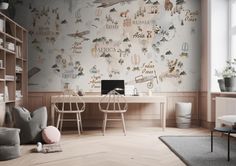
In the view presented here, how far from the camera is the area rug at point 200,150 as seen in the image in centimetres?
336

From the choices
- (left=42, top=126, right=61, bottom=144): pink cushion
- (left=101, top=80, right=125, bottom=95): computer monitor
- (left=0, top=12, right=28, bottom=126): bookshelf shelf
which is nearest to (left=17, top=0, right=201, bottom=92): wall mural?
(left=0, top=12, right=28, bottom=126): bookshelf shelf

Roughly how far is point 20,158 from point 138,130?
295 cm

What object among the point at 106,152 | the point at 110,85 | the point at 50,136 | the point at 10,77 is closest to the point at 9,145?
the point at 50,136

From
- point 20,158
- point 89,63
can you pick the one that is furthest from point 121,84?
point 20,158

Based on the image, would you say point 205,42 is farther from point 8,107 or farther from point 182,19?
point 8,107

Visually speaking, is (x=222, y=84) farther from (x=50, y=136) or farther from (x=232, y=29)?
(x=50, y=136)

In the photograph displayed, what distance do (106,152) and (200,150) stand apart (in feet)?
4.09

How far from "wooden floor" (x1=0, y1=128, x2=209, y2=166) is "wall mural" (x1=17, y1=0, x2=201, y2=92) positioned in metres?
1.47

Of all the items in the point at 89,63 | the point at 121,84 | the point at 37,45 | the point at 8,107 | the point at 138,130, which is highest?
the point at 37,45

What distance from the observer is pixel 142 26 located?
6578 millimetres

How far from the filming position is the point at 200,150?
13.0 ft

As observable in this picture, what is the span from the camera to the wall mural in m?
6.51

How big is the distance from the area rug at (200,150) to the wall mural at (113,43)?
194 cm

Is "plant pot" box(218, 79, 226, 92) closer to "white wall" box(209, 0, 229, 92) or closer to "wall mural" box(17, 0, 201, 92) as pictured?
"white wall" box(209, 0, 229, 92)
